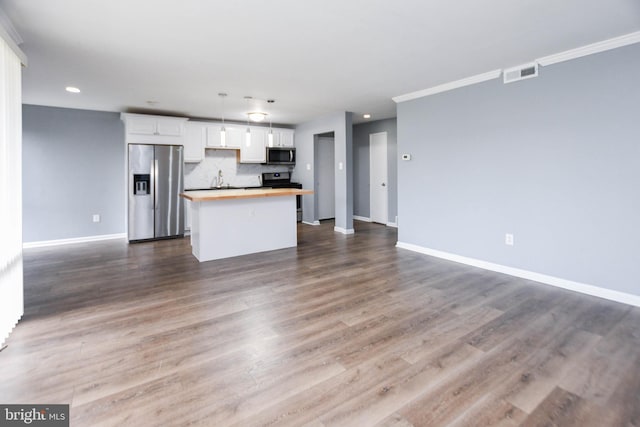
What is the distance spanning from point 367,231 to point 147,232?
4174mm

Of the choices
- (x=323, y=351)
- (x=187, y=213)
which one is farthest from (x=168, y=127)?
(x=323, y=351)

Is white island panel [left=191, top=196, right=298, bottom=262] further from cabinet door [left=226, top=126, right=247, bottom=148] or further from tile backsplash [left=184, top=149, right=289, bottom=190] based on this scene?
cabinet door [left=226, top=126, right=247, bottom=148]

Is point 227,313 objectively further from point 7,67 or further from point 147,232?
point 147,232

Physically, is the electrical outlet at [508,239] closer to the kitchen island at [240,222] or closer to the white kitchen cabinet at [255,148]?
the kitchen island at [240,222]

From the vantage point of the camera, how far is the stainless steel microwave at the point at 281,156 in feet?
24.6

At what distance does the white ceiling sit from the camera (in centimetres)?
241

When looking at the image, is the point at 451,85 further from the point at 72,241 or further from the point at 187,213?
the point at 72,241

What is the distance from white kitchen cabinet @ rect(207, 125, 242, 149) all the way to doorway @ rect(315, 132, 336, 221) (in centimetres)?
175

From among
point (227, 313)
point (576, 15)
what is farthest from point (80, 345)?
point (576, 15)

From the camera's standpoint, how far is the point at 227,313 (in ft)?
9.25

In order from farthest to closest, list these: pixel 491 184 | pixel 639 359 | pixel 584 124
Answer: pixel 491 184 → pixel 584 124 → pixel 639 359

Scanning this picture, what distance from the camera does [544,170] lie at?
3.52m

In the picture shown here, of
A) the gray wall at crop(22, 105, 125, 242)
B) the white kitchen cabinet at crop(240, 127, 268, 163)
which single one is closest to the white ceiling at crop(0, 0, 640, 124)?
the gray wall at crop(22, 105, 125, 242)

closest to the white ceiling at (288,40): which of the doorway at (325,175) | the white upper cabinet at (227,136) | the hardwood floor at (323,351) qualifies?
the white upper cabinet at (227,136)
